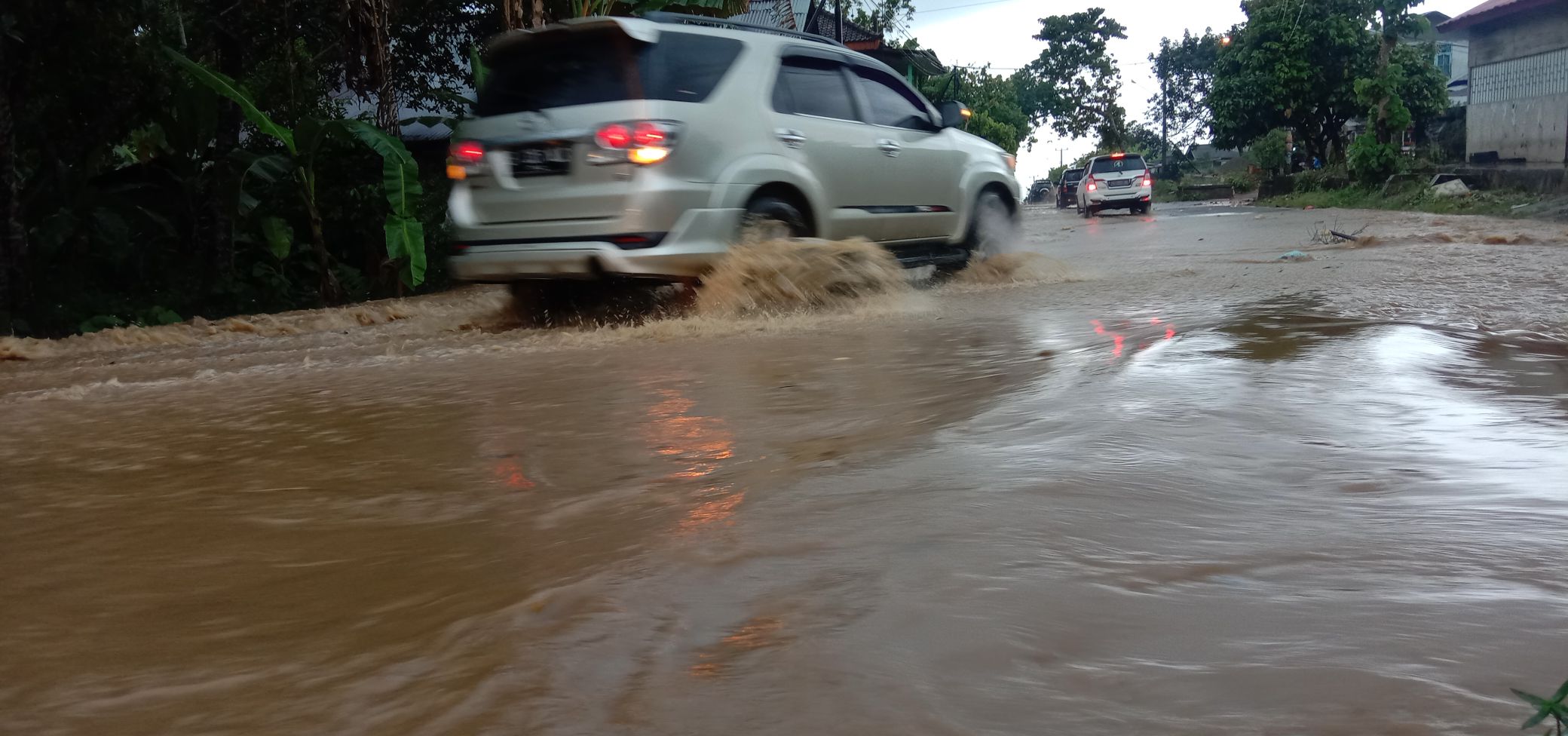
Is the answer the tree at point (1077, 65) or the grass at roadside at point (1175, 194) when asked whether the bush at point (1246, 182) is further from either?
the tree at point (1077, 65)

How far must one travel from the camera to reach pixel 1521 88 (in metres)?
23.3

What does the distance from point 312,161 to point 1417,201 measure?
61.6ft

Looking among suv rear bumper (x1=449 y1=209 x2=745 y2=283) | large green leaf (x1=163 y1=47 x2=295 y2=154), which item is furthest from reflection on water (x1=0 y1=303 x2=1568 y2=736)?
large green leaf (x1=163 y1=47 x2=295 y2=154)

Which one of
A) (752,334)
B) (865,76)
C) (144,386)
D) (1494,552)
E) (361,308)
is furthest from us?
(361,308)

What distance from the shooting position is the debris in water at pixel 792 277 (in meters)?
6.46

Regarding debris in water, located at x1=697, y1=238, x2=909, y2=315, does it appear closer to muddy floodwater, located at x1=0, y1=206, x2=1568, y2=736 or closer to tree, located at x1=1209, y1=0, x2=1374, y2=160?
muddy floodwater, located at x1=0, y1=206, x2=1568, y2=736

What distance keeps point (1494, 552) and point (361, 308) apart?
8.10 m

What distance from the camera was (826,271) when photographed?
6863 millimetres

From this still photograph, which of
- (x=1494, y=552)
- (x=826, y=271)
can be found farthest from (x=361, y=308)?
(x=1494, y=552)

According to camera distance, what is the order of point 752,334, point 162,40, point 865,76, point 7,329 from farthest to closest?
point 162,40 < point 7,329 < point 865,76 < point 752,334

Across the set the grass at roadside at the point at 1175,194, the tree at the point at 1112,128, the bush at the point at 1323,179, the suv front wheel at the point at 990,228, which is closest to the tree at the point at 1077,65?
the tree at the point at 1112,128

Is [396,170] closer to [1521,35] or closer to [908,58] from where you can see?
[1521,35]

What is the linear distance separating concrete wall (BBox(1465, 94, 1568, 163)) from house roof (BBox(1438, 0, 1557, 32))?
1.64 metres

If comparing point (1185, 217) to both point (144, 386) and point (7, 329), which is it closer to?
point (7, 329)
